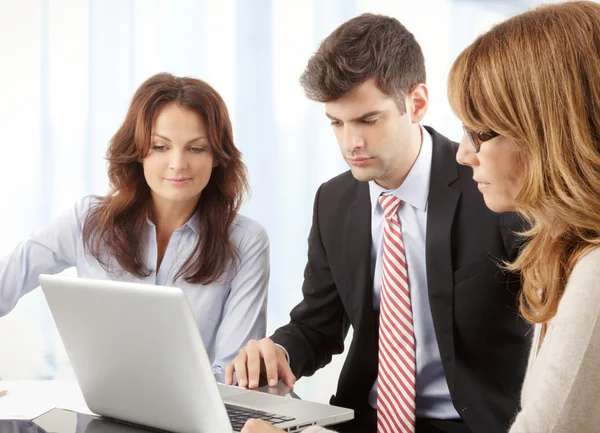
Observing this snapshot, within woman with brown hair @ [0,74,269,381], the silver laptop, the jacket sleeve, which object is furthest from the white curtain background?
the silver laptop

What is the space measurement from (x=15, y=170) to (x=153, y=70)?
78 centimetres

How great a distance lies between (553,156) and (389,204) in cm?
80

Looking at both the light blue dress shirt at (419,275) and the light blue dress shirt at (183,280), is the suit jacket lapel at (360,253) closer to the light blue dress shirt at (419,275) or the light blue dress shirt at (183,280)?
the light blue dress shirt at (419,275)

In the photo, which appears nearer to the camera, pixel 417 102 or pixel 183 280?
pixel 417 102

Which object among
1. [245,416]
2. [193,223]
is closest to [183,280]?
[193,223]

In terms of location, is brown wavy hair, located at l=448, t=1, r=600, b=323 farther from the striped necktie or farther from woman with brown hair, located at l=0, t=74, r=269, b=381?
woman with brown hair, located at l=0, t=74, r=269, b=381

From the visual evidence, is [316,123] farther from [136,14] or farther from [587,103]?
[587,103]

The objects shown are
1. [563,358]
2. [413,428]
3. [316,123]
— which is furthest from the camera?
[316,123]

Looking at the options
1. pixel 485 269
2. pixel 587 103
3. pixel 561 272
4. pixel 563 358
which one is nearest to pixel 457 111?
pixel 587 103

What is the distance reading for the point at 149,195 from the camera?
244cm

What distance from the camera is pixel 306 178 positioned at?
142 inches

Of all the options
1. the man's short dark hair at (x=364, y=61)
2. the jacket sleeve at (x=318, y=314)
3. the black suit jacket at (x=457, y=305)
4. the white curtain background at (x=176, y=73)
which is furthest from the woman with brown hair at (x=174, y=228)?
the white curtain background at (x=176, y=73)

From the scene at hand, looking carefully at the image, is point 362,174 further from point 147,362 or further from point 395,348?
point 147,362

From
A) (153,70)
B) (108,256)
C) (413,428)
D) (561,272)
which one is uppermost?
(153,70)
